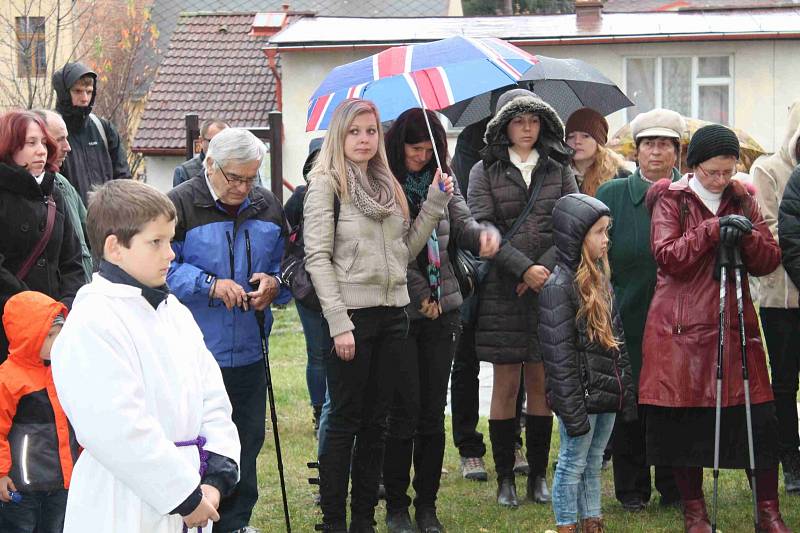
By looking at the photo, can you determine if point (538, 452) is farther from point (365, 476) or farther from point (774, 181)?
point (774, 181)

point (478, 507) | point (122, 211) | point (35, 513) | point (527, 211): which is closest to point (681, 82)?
point (527, 211)

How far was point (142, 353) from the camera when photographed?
11.6ft

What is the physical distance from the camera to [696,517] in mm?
6055

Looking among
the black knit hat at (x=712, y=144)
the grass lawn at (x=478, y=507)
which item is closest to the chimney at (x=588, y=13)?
the grass lawn at (x=478, y=507)

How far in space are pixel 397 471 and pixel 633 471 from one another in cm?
144

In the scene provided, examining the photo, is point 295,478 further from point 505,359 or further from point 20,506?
point 20,506

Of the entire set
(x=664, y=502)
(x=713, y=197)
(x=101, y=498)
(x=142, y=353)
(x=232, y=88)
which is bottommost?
(x=664, y=502)

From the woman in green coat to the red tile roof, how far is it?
20.7 m

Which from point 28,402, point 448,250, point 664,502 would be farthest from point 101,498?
point 664,502

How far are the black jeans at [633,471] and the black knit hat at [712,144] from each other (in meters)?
1.65

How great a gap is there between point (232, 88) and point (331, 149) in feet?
74.0

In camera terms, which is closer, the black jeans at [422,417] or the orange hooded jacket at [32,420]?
the orange hooded jacket at [32,420]

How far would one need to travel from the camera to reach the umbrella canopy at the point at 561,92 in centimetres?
817

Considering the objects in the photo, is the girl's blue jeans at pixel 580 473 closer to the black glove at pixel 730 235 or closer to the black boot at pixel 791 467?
the black glove at pixel 730 235
